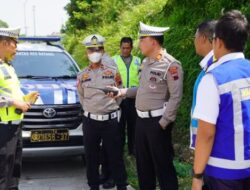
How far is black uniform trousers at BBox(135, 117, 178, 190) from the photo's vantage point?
157 inches

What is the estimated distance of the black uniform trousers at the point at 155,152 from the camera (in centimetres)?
399

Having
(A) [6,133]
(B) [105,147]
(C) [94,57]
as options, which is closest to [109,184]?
(B) [105,147]

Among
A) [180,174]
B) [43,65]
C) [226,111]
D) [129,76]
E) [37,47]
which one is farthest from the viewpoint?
Answer: [37,47]

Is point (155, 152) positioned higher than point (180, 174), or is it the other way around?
point (155, 152)

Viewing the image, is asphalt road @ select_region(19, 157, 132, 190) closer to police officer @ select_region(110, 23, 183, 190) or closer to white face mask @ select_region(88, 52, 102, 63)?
police officer @ select_region(110, 23, 183, 190)

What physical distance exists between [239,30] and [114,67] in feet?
8.23

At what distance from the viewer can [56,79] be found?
636 cm

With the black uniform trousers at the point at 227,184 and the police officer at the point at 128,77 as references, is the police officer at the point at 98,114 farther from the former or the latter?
the black uniform trousers at the point at 227,184

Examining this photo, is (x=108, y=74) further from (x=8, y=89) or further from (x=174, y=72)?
(x=8, y=89)

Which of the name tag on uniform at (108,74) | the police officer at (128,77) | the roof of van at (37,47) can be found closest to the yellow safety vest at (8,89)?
the name tag on uniform at (108,74)

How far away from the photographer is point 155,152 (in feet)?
13.1

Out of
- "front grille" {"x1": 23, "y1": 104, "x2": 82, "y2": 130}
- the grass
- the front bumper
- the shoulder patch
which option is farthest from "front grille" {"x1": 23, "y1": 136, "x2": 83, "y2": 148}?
the shoulder patch

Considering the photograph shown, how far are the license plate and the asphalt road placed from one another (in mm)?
356

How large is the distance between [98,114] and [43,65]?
2.45 m
